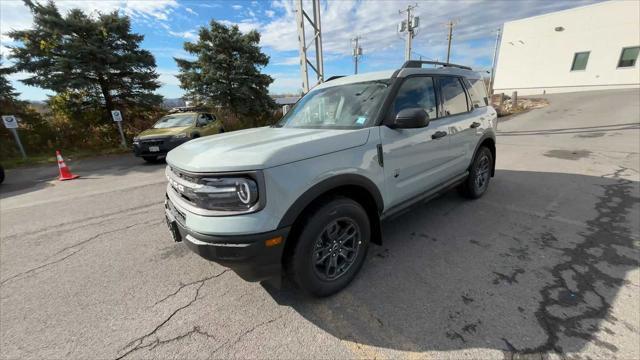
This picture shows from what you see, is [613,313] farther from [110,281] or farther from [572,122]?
[572,122]

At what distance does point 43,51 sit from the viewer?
11.7 m

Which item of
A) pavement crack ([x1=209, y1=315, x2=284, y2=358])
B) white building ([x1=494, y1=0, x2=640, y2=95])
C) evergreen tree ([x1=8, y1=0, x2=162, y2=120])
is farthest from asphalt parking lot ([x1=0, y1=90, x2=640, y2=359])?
white building ([x1=494, y1=0, x2=640, y2=95])

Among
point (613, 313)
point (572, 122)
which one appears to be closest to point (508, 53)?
point (572, 122)

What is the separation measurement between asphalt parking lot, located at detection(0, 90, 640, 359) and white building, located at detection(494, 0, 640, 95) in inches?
1289

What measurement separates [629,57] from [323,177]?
38.1 meters

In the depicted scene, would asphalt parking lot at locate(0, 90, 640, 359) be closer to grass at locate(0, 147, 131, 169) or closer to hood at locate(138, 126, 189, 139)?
hood at locate(138, 126, 189, 139)

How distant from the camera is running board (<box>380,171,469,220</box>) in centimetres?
283

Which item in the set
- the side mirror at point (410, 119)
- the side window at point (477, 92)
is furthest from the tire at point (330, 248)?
the side window at point (477, 92)

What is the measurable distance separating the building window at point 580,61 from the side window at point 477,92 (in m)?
34.2

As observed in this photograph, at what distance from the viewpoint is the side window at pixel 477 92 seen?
402 cm

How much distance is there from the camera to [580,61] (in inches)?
1091

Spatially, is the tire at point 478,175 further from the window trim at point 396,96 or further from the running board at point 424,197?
the window trim at point 396,96

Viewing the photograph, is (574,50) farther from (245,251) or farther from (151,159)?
(245,251)

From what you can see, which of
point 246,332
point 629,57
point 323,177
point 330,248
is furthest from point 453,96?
point 629,57
